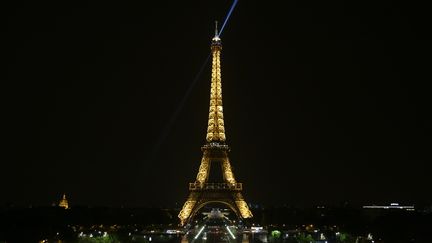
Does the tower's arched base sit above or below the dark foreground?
above

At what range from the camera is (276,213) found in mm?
85375

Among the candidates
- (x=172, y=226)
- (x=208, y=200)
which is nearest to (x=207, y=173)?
(x=208, y=200)

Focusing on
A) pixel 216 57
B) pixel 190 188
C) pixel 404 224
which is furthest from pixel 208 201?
pixel 404 224

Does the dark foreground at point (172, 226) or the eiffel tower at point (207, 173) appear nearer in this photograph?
the dark foreground at point (172, 226)

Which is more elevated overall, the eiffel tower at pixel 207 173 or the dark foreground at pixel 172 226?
the eiffel tower at pixel 207 173

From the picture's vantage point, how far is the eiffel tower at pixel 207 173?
67188 mm

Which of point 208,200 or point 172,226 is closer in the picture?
point 208,200

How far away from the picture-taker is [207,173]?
222ft

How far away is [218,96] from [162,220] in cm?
1858

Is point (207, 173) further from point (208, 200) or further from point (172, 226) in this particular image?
point (172, 226)

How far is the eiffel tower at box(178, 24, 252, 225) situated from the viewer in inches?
2645

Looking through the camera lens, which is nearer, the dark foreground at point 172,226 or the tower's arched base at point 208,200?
the dark foreground at point 172,226

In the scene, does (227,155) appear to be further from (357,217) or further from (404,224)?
(404,224)

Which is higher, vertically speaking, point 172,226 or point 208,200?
point 208,200
